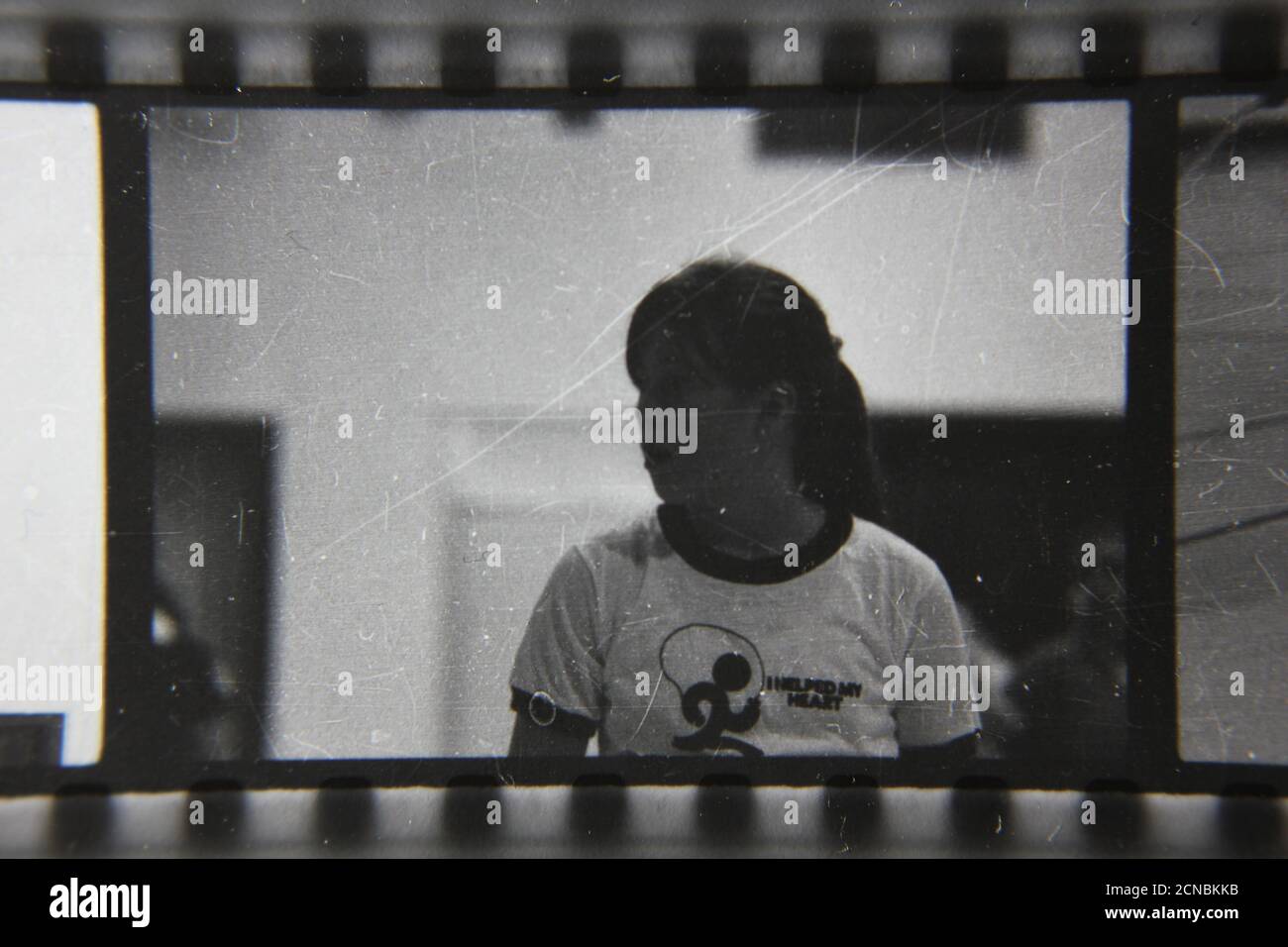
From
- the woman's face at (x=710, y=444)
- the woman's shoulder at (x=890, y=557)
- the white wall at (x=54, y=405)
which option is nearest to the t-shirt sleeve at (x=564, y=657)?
the woman's face at (x=710, y=444)

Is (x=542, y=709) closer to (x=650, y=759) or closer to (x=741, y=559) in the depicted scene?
(x=650, y=759)

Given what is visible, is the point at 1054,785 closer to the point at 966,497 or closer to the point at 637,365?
the point at 966,497

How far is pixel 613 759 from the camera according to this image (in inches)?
23.5

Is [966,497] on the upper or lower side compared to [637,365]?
lower

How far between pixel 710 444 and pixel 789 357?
0.11 m

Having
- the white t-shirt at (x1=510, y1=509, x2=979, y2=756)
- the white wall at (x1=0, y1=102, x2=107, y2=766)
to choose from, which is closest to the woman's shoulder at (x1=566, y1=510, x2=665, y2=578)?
the white t-shirt at (x1=510, y1=509, x2=979, y2=756)

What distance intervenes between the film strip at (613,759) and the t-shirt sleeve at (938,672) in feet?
0.13

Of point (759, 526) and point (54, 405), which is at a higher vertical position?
point (54, 405)

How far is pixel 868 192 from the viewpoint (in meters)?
0.59

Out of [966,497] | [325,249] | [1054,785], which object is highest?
[325,249]

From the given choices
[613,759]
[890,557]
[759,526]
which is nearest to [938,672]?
[890,557]

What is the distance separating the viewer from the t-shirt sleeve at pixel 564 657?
0.59m
